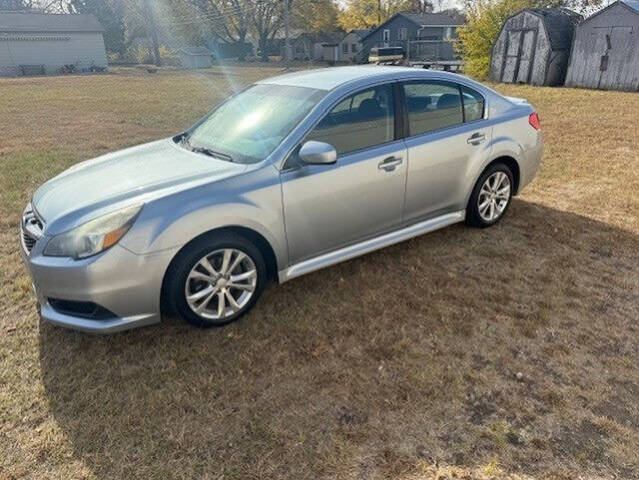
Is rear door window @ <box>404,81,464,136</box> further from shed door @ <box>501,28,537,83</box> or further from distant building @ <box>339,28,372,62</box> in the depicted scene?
distant building @ <box>339,28,372,62</box>

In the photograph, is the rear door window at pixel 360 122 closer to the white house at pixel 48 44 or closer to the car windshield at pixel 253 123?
the car windshield at pixel 253 123

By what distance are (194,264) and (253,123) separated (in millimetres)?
1283

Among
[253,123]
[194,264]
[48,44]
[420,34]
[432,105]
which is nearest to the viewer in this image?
[194,264]

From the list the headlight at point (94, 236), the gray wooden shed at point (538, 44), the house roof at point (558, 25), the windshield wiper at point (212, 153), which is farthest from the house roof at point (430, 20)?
the headlight at point (94, 236)

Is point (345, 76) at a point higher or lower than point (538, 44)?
lower

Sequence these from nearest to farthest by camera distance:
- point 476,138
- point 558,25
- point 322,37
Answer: point 476,138
point 558,25
point 322,37

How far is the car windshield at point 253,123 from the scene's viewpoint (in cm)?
337

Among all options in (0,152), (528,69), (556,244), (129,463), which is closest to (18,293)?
(129,463)

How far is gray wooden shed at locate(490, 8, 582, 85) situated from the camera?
18656 mm

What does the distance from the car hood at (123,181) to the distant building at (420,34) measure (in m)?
40.4

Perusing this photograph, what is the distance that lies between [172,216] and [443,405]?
6.24ft

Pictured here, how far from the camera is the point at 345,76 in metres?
3.82

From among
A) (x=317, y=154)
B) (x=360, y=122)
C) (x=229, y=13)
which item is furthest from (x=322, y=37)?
(x=317, y=154)

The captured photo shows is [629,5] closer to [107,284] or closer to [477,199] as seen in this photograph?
[477,199]
